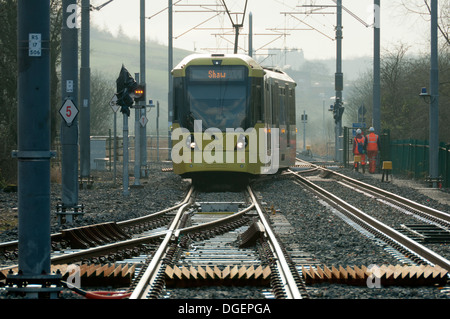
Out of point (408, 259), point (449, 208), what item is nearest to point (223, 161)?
point (449, 208)

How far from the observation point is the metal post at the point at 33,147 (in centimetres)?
662

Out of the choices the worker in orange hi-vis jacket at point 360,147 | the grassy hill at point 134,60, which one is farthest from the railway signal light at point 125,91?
the grassy hill at point 134,60

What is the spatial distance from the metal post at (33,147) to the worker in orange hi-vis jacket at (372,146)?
27.4 m

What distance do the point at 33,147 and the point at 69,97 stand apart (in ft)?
32.1

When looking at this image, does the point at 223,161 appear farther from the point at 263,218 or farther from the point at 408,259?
the point at 408,259

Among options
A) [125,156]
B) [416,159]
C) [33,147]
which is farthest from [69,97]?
[416,159]

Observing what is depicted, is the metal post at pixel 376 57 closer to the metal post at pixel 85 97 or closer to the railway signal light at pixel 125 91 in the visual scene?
the metal post at pixel 85 97

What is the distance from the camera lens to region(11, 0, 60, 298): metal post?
6.62m

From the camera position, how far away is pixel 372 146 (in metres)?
33.6

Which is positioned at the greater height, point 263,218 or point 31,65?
point 31,65
